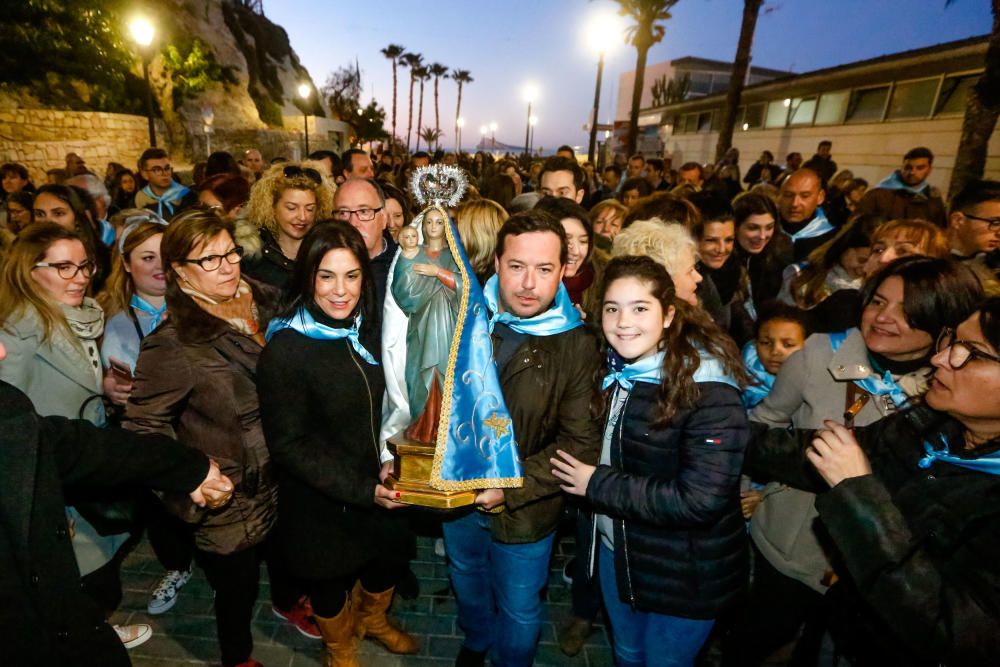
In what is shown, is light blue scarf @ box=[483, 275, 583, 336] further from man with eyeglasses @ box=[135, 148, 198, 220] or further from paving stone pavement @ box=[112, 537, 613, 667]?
man with eyeglasses @ box=[135, 148, 198, 220]

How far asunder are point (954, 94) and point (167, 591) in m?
21.0

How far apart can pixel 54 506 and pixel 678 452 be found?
2303 mm

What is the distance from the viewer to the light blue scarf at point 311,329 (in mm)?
2350

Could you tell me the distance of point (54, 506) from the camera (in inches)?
64.8

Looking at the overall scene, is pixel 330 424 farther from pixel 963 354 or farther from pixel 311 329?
pixel 963 354

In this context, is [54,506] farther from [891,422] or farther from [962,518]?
[891,422]

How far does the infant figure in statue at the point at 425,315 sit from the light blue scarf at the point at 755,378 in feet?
6.94

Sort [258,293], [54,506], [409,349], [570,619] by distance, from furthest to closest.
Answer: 1. [570,619]
2. [258,293]
3. [409,349]
4. [54,506]

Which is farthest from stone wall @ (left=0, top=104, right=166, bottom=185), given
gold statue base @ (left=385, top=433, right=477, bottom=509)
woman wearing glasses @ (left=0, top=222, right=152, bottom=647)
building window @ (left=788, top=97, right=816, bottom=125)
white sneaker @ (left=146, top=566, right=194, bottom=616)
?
building window @ (left=788, top=97, right=816, bottom=125)

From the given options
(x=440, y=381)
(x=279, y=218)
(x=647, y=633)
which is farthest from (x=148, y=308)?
(x=647, y=633)

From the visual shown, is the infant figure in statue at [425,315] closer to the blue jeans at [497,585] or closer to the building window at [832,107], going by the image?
the blue jeans at [497,585]

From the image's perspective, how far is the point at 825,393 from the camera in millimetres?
2371

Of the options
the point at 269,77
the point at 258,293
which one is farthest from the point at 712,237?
the point at 269,77

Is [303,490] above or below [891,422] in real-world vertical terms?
below
